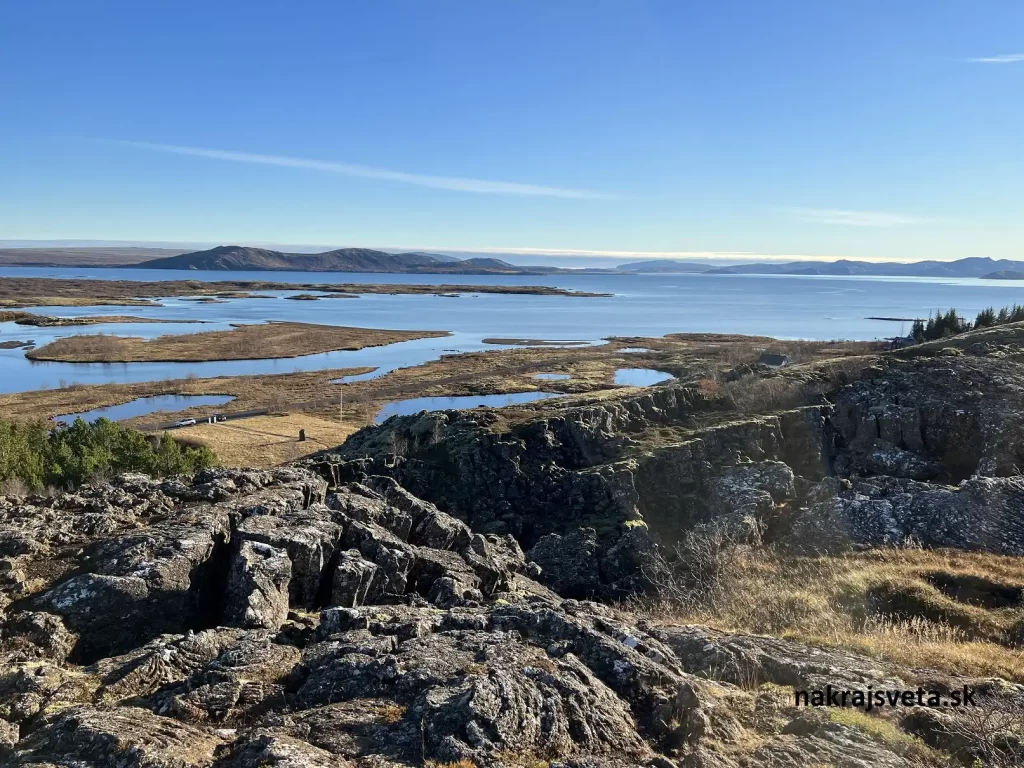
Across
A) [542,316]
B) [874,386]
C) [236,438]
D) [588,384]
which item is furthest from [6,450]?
[542,316]

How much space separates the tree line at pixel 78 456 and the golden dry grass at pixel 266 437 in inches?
497

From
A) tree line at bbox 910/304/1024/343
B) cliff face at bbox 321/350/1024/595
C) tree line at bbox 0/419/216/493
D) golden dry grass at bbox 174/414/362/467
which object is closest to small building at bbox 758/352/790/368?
tree line at bbox 910/304/1024/343

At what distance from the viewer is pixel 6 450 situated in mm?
27719

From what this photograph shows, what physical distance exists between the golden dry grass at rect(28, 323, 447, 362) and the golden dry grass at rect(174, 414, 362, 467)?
4752cm

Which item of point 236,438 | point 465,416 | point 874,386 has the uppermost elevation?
point 874,386

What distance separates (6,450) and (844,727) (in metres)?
32.5

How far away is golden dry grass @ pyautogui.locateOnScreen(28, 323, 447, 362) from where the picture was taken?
101m

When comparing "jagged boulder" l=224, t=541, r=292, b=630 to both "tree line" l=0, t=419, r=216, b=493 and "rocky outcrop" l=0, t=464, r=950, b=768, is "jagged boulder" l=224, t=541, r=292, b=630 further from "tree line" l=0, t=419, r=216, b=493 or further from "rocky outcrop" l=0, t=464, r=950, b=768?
"tree line" l=0, t=419, r=216, b=493

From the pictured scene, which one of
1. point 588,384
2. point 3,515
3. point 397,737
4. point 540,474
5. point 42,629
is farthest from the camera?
point 588,384

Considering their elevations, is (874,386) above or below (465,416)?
above

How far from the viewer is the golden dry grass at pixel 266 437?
4897cm

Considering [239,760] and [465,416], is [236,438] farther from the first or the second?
[239,760]

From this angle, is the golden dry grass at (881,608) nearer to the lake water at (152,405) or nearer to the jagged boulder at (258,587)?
the jagged boulder at (258,587)

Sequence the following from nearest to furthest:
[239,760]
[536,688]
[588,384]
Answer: [239,760] < [536,688] < [588,384]
